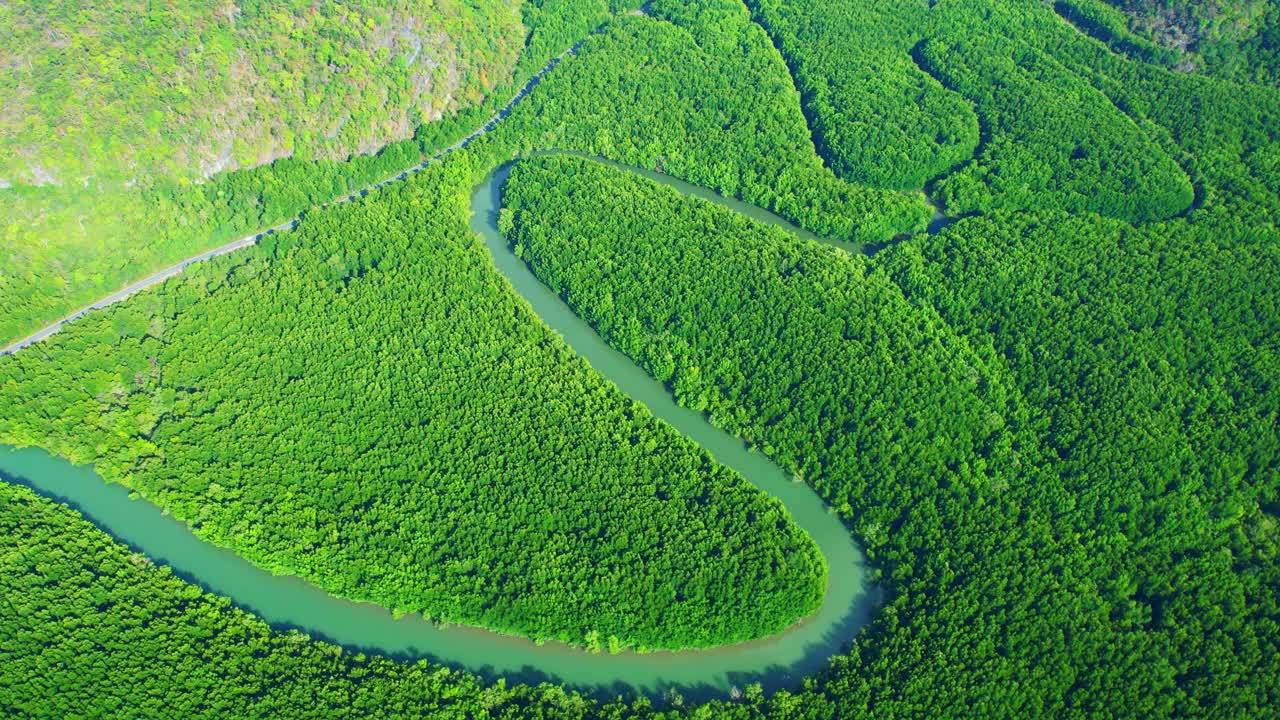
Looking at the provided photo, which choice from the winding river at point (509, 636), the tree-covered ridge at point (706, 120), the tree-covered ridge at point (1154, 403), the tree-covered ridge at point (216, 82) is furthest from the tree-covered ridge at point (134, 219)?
the tree-covered ridge at point (1154, 403)

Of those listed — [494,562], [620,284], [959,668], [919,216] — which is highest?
[919,216]

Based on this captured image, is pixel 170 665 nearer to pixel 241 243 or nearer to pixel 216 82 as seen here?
pixel 241 243

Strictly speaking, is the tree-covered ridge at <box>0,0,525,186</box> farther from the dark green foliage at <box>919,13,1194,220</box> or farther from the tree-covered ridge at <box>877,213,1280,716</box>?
the dark green foliage at <box>919,13,1194,220</box>

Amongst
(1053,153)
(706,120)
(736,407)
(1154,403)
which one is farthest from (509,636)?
(1053,153)

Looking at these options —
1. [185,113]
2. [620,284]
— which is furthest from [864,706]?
[185,113]

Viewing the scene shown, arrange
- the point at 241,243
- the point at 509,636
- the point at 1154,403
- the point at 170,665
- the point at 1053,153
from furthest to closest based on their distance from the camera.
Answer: the point at 1053,153 < the point at 241,243 < the point at 1154,403 < the point at 509,636 < the point at 170,665

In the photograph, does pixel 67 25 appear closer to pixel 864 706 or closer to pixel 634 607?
pixel 634 607

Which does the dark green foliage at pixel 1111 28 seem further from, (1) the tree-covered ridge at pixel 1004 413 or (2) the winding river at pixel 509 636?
(2) the winding river at pixel 509 636
